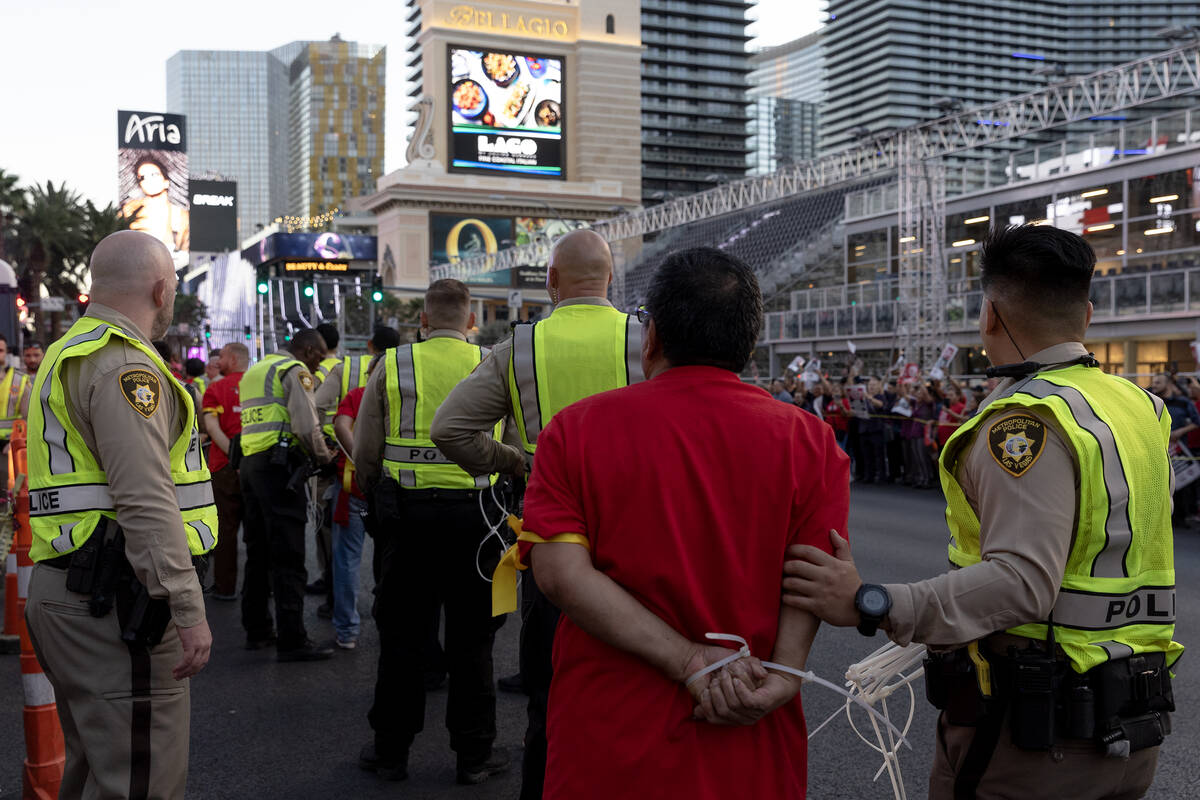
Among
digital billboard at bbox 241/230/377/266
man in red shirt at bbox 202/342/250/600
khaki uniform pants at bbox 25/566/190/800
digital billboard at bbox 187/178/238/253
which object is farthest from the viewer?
digital billboard at bbox 187/178/238/253

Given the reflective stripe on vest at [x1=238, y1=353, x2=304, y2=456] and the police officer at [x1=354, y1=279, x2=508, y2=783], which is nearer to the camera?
the police officer at [x1=354, y1=279, x2=508, y2=783]

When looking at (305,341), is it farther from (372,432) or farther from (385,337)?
(372,432)

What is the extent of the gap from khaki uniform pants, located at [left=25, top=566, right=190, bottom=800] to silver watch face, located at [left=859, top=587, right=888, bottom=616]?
1.98 meters

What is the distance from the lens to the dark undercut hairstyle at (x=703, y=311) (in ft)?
7.68

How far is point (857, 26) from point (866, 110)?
38.2ft

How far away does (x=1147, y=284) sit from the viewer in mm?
28359

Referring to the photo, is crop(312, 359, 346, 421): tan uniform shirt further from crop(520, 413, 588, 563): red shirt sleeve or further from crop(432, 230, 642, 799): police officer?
crop(520, 413, 588, 563): red shirt sleeve

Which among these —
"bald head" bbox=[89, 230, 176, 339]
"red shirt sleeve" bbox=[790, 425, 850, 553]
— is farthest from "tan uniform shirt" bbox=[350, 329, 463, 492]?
"red shirt sleeve" bbox=[790, 425, 850, 553]

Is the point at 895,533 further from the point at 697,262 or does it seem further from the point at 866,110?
the point at 866,110

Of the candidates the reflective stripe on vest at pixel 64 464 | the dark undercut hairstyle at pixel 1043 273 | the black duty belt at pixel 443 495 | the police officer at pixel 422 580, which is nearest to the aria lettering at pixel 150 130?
the police officer at pixel 422 580

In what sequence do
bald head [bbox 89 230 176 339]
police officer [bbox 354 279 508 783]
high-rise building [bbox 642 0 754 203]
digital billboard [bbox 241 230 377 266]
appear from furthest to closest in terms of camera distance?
1. high-rise building [bbox 642 0 754 203]
2. digital billboard [bbox 241 230 377 266]
3. police officer [bbox 354 279 508 783]
4. bald head [bbox 89 230 176 339]

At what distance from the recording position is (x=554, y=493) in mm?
2256

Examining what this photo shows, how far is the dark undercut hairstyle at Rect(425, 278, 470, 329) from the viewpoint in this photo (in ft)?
17.4

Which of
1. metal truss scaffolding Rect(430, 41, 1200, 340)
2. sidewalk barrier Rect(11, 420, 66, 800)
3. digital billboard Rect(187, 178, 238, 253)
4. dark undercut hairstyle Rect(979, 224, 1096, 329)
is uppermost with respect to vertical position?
digital billboard Rect(187, 178, 238, 253)
